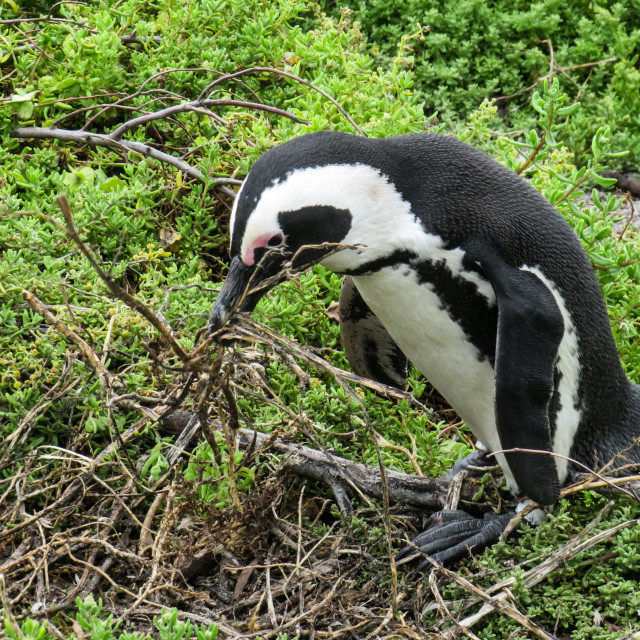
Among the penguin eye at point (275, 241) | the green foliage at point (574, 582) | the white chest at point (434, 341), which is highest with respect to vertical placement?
the penguin eye at point (275, 241)

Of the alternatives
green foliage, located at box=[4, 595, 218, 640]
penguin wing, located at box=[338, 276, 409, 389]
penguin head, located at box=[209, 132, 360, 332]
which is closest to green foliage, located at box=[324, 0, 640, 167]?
penguin wing, located at box=[338, 276, 409, 389]

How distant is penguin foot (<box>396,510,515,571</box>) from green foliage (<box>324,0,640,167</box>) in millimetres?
2389

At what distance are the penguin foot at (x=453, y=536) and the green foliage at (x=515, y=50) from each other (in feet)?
7.84

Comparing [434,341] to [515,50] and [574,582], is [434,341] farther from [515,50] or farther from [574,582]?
[515,50]

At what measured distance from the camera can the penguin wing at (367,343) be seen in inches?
117

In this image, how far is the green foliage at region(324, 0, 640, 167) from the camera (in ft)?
15.4

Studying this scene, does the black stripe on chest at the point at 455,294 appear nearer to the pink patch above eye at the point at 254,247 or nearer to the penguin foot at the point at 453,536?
the pink patch above eye at the point at 254,247

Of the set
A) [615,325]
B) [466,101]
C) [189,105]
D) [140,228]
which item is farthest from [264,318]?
[466,101]

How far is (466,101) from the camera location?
468 centimetres

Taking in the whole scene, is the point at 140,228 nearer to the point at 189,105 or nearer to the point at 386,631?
the point at 189,105

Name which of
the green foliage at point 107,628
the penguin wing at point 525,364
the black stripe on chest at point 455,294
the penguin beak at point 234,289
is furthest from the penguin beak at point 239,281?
the green foliage at point 107,628

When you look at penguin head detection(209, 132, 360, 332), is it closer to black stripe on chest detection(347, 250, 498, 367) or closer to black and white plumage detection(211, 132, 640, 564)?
black and white plumage detection(211, 132, 640, 564)

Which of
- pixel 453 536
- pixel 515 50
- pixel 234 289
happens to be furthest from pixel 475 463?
pixel 515 50

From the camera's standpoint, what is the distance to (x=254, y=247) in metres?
2.34
